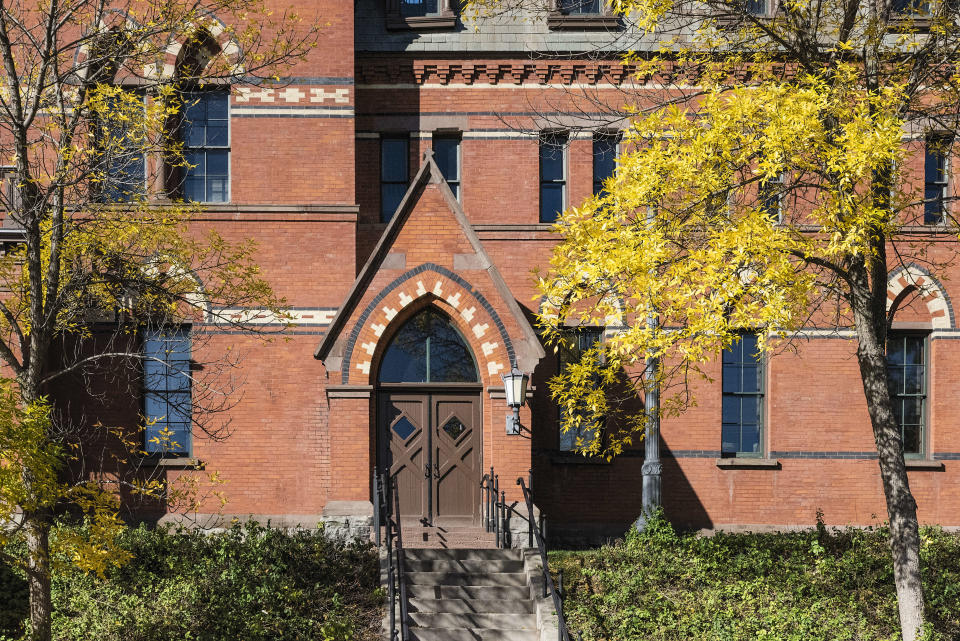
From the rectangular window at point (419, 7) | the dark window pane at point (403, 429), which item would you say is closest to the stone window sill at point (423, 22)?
the rectangular window at point (419, 7)

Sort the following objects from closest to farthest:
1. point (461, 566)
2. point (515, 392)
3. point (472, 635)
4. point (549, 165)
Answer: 1. point (472, 635)
2. point (461, 566)
3. point (515, 392)
4. point (549, 165)

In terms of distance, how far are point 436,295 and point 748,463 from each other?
6.75 meters

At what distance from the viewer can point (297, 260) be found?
1572cm

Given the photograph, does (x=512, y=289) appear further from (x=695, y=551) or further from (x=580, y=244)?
(x=580, y=244)

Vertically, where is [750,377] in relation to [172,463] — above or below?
above

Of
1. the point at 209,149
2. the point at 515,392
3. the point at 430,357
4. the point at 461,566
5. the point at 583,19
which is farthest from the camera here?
the point at 583,19

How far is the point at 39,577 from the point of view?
30.5 ft

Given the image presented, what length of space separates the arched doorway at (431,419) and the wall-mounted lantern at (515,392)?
36.8 inches

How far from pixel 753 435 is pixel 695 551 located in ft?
13.2

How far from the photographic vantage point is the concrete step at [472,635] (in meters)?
11.2

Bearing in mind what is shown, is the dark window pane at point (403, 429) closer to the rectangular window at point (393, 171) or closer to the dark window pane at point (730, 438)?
the rectangular window at point (393, 171)

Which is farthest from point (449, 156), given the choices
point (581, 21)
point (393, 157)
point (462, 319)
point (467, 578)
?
point (467, 578)

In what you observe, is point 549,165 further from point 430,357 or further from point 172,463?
point 172,463

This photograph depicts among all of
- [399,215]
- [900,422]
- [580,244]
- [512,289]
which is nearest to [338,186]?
[399,215]
